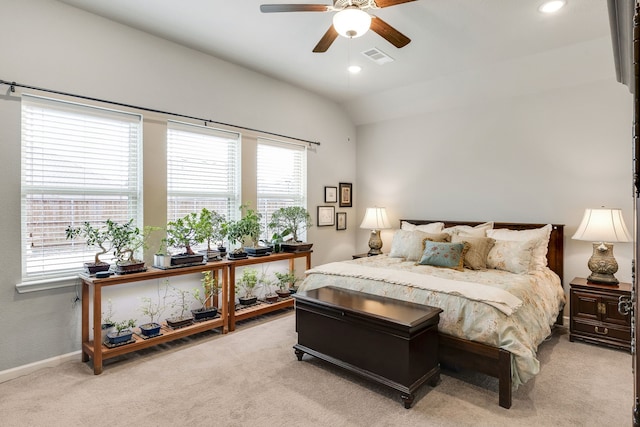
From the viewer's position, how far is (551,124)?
4062 mm

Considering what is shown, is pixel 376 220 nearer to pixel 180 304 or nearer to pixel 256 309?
pixel 256 309

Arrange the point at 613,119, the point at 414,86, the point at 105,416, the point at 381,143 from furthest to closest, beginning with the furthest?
the point at 381,143 < the point at 414,86 < the point at 613,119 < the point at 105,416

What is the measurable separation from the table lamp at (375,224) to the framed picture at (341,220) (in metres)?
0.46

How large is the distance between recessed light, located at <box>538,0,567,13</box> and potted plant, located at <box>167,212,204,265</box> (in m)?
3.66

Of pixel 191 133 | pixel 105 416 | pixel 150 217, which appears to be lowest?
pixel 105 416

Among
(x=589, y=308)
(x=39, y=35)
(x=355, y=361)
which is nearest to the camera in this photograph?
(x=355, y=361)

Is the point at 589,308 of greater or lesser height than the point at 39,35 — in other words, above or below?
below

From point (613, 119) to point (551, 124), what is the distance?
1.84 feet

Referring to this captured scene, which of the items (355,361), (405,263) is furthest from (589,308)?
(355,361)

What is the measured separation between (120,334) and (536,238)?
4200mm

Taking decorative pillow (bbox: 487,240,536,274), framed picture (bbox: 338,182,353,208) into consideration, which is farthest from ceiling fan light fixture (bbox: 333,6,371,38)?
framed picture (bbox: 338,182,353,208)

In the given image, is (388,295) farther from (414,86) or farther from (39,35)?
(39,35)

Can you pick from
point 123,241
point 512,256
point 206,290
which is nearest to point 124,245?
point 123,241

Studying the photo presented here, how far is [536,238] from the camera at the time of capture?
369cm
